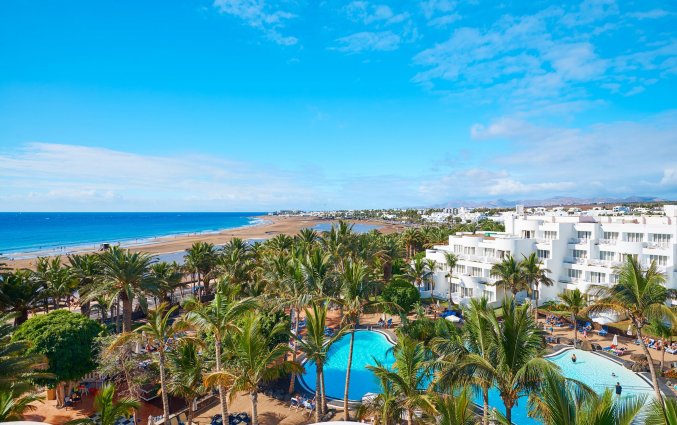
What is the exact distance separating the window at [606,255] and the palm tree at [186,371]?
41053 mm

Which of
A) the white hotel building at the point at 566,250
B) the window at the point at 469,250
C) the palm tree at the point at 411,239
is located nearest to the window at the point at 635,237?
the white hotel building at the point at 566,250

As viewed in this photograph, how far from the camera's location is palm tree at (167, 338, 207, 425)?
16734 millimetres

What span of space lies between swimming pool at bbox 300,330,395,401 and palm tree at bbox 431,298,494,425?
7.81 meters

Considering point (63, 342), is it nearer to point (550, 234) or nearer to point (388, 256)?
point (388, 256)

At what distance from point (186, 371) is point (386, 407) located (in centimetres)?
966

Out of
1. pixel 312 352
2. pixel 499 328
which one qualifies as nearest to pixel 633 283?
pixel 499 328

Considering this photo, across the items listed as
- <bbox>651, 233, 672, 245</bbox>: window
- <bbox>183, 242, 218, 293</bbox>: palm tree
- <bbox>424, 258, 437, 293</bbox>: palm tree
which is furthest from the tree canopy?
<bbox>651, 233, 672, 245</bbox>: window

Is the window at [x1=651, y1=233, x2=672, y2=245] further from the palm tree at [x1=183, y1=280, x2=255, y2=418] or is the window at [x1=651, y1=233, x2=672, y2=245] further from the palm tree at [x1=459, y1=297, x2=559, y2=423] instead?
the palm tree at [x1=183, y1=280, x2=255, y2=418]

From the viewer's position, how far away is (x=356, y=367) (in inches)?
1109

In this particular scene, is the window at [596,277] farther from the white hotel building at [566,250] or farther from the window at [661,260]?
the window at [661,260]

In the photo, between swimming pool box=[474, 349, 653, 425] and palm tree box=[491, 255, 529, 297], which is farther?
palm tree box=[491, 255, 529, 297]

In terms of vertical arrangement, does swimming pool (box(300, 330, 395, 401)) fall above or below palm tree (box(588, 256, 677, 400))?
below

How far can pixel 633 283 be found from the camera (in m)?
17.5

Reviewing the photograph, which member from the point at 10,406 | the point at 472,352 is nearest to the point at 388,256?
the point at 472,352
